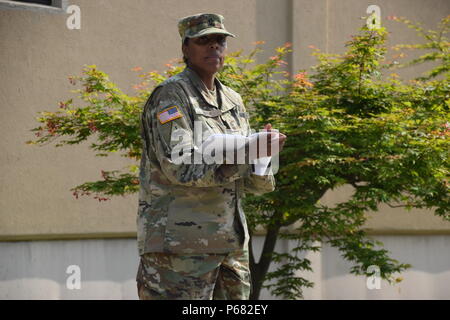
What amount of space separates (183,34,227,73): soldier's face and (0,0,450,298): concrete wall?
5.00 metres

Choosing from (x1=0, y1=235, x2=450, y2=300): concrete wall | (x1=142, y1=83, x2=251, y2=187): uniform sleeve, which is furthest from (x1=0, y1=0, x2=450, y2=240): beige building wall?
(x1=142, y1=83, x2=251, y2=187): uniform sleeve

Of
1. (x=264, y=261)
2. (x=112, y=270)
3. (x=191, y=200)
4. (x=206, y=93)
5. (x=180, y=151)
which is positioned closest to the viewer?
(x=180, y=151)

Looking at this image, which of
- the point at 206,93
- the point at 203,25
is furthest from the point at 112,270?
the point at 203,25

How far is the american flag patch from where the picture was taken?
2512mm

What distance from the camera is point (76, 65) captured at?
7.64m

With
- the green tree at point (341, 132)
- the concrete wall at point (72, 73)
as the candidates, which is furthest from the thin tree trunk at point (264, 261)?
the concrete wall at point (72, 73)

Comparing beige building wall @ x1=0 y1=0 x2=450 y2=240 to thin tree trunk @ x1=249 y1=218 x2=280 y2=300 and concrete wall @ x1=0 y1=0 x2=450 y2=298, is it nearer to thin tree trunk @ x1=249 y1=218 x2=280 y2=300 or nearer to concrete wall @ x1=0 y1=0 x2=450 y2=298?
concrete wall @ x1=0 y1=0 x2=450 y2=298

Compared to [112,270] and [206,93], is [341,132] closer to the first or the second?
[206,93]

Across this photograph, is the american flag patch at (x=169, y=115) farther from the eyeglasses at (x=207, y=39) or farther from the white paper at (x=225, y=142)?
the eyeglasses at (x=207, y=39)

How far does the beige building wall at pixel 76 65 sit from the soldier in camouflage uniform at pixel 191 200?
5.03m

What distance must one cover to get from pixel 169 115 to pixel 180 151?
14 centimetres
